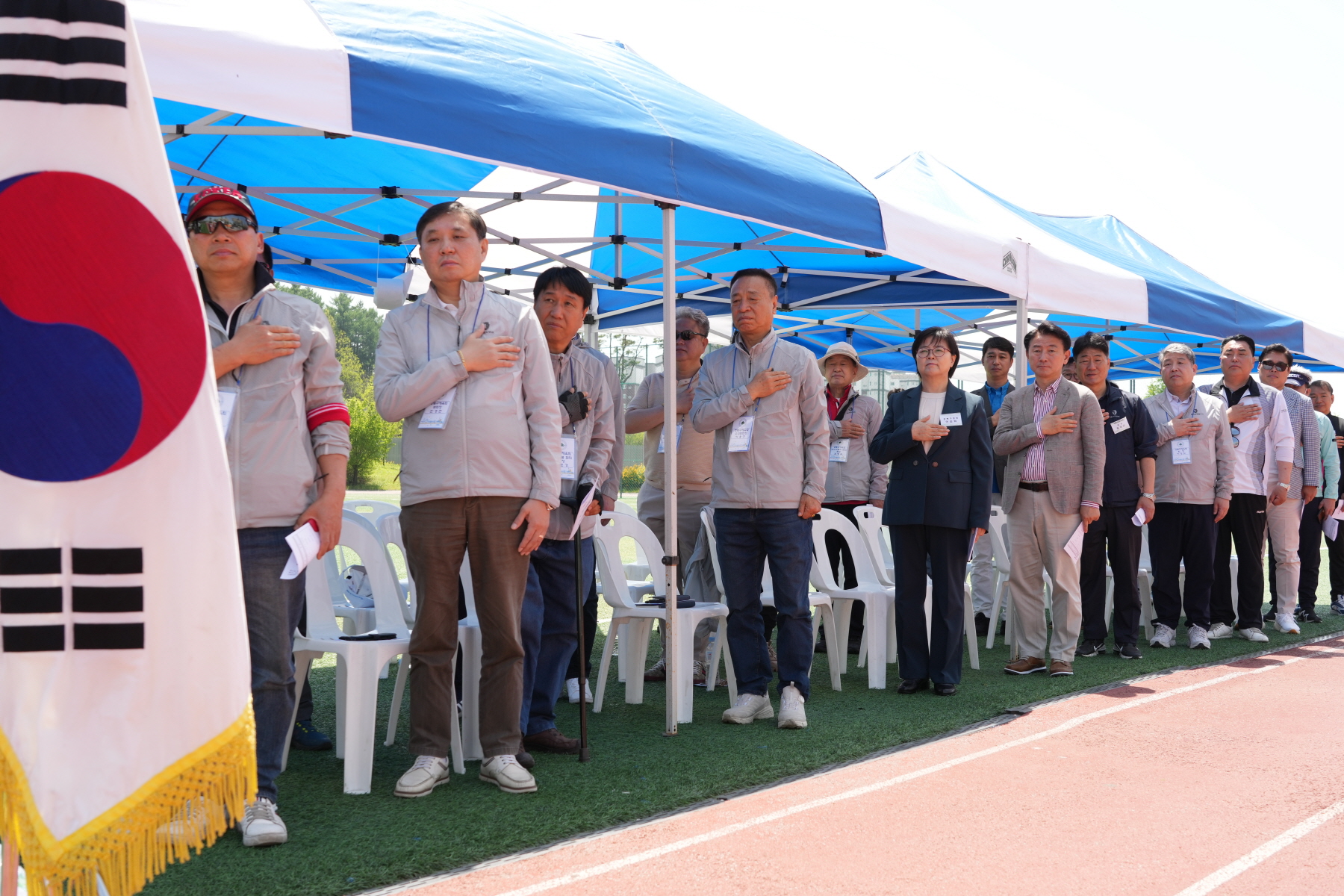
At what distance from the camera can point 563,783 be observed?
4461 mm

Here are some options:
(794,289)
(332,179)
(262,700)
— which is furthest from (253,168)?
(794,289)

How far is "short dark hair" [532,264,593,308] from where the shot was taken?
16.8ft

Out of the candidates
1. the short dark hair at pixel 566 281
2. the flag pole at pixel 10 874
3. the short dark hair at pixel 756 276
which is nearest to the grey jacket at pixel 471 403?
the short dark hair at pixel 566 281

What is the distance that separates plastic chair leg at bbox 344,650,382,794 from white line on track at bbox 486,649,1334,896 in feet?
3.86

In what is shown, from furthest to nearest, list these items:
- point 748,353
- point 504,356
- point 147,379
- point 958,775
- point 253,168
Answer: point 253,168 → point 748,353 → point 958,775 → point 504,356 → point 147,379

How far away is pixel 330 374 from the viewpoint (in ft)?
12.4

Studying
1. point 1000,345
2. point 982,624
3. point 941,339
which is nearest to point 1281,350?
point 1000,345

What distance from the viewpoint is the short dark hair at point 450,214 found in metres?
4.19

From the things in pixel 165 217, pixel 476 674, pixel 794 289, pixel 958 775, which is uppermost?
pixel 794 289

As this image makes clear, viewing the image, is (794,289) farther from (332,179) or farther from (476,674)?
(476,674)

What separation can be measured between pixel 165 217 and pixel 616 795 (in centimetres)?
299

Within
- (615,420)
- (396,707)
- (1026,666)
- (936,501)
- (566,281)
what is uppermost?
(566,281)

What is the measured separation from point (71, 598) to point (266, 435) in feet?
5.87

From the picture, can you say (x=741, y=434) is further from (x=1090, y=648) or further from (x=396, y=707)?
(x=1090, y=648)
